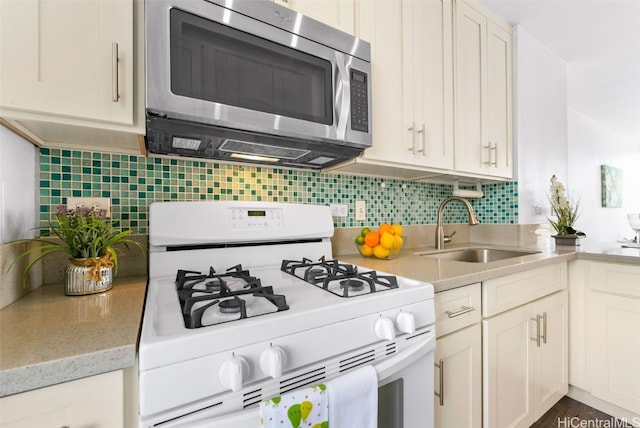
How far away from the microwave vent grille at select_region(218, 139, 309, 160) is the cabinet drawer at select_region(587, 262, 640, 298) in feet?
5.81

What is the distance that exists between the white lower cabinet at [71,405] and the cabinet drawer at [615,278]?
2.22 metres

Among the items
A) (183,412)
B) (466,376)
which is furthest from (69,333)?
(466,376)

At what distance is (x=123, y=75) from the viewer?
0.81 m

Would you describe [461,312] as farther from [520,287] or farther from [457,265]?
[520,287]

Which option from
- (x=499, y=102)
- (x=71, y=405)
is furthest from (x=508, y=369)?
(x=499, y=102)

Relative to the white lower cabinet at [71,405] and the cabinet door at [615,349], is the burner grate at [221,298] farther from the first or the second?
the cabinet door at [615,349]

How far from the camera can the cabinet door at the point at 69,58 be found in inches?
27.0

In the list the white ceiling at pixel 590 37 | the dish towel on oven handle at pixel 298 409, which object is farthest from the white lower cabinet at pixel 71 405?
the white ceiling at pixel 590 37

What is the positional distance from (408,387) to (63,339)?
855 millimetres

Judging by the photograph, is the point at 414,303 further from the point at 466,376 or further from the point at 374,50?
the point at 374,50

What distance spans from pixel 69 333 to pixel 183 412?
10.6 inches

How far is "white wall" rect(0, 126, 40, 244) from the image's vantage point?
74cm

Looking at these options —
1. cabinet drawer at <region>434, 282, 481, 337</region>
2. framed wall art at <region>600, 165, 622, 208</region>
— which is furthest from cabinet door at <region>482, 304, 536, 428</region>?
framed wall art at <region>600, 165, 622, 208</region>

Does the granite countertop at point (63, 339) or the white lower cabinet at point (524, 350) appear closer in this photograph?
the granite countertop at point (63, 339)
